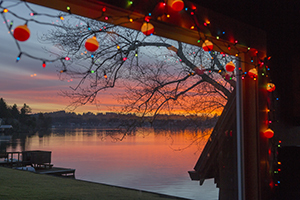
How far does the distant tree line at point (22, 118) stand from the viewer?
17.5 feet

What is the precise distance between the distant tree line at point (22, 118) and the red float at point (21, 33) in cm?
403

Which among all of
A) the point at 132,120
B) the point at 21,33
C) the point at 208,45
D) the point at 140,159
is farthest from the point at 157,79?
the point at 140,159

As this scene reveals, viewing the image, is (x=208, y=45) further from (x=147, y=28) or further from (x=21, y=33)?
(x=21, y=33)

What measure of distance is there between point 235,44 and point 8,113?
504 centimetres

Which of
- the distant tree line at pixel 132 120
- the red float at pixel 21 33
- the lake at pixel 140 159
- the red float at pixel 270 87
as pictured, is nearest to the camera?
the red float at pixel 21 33

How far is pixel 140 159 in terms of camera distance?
13.2 meters

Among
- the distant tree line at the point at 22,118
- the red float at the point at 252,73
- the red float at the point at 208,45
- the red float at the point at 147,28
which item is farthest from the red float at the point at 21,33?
the distant tree line at the point at 22,118

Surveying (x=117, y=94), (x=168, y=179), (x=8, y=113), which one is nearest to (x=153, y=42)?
(x=117, y=94)

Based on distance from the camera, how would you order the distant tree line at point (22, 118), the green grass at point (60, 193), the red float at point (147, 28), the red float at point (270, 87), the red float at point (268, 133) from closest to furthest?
the red float at point (147, 28) → the red float at point (268, 133) → the red float at point (270, 87) → the green grass at point (60, 193) → the distant tree line at point (22, 118)

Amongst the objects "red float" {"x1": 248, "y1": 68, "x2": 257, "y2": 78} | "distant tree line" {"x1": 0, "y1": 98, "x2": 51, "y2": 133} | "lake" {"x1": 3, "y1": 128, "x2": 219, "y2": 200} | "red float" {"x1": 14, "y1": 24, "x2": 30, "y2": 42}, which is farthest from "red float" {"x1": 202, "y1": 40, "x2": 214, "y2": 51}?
"distant tree line" {"x1": 0, "y1": 98, "x2": 51, "y2": 133}

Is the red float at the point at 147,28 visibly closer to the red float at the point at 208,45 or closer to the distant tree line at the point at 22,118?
the red float at the point at 208,45

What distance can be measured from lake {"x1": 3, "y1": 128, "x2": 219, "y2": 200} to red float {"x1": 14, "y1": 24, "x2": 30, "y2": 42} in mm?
3555

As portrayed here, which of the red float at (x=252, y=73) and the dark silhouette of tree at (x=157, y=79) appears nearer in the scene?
the red float at (x=252, y=73)

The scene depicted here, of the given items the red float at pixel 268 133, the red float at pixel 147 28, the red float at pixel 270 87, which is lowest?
the red float at pixel 268 133
